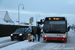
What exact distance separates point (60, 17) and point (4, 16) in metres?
53.0

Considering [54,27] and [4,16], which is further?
[4,16]

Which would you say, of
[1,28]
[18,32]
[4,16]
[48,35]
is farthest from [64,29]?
[4,16]

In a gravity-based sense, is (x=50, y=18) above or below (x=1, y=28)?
above

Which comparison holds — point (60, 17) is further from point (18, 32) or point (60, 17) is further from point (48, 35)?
point (18, 32)

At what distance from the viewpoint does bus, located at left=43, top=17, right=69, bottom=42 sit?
14945 millimetres

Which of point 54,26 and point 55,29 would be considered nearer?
point 55,29

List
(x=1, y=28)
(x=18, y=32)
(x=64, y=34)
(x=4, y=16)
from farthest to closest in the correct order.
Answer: (x=4, y=16) → (x=1, y=28) → (x=18, y=32) → (x=64, y=34)

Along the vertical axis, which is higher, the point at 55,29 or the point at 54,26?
the point at 54,26

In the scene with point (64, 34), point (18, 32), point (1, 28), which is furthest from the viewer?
point (1, 28)

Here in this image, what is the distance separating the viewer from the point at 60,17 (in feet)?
51.0

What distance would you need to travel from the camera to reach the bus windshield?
1503 centimetres

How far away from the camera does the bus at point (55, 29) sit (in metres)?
14.9

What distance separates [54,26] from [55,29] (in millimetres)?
367

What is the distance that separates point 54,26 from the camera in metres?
15.3
